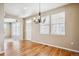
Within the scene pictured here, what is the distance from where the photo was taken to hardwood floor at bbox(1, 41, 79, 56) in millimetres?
2928

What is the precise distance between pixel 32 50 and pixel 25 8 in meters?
1.22

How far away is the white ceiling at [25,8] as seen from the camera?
2.90 metres

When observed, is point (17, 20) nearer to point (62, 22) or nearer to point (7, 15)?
point (7, 15)

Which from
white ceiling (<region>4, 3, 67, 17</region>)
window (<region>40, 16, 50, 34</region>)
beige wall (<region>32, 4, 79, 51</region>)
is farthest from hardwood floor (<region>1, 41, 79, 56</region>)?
white ceiling (<region>4, 3, 67, 17</region>)

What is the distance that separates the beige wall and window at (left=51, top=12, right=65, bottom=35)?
0.34 ft

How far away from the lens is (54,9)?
120 inches

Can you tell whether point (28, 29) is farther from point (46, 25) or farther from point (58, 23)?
point (58, 23)

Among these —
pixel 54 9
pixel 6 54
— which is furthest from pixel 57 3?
pixel 6 54

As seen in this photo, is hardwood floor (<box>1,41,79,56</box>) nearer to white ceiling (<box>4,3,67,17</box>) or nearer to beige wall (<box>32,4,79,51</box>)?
beige wall (<box>32,4,79,51</box>)

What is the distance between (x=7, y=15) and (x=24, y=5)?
55 cm

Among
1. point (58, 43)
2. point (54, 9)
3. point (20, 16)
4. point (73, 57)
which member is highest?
point (54, 9)

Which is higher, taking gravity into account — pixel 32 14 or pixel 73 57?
pixel 32 14

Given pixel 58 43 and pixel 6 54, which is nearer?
pixel 6 54

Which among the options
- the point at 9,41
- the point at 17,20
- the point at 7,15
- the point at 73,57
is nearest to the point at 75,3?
the point at 73,57
